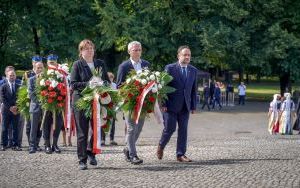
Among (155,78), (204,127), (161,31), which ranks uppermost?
(161,31)

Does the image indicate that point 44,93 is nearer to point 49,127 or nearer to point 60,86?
point 60,86

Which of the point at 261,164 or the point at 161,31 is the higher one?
the point at 161,31

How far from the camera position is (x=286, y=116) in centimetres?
2241

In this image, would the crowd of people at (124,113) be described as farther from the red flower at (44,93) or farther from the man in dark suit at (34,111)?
the red flower at (44,93)

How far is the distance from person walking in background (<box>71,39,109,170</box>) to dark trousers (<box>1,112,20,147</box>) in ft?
15.4

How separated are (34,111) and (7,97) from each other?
1.47m

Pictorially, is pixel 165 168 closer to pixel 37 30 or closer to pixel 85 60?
pixel 85 60

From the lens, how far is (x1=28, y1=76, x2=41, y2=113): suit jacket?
12.9 meters

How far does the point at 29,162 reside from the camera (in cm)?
1069

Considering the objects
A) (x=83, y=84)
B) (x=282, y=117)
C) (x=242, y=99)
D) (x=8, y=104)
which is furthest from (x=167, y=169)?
(x=242, y=99)

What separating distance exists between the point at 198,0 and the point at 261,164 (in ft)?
96.8

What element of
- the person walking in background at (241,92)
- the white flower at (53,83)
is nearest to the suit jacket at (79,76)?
the white flower at (53,83)

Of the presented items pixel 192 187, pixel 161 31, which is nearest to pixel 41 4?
pixel 161 31

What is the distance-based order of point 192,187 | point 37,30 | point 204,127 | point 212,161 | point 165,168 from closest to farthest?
point 192,187
point 165,168
point 212,161
point 204,127
point 37,30
